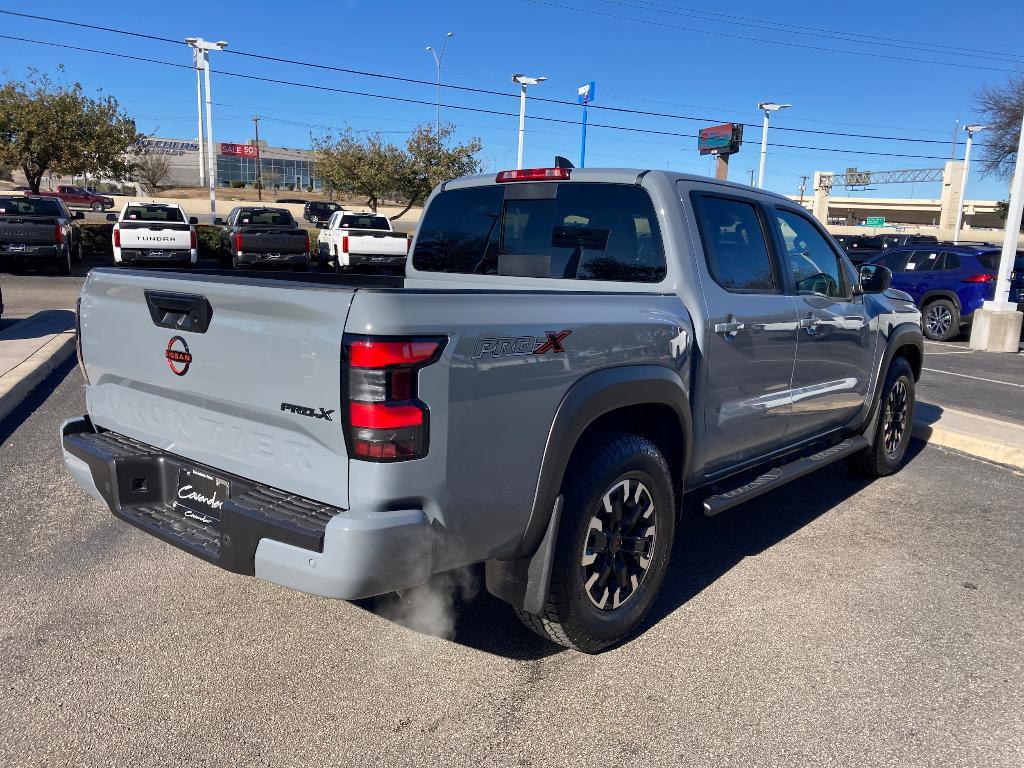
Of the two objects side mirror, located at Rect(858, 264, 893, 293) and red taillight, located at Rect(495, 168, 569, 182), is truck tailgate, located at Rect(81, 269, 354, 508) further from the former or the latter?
side mirror, located at Rect(858, 264, 893, 293)

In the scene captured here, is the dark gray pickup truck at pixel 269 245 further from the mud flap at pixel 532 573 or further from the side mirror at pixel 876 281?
the mud flap at pixel 532 573

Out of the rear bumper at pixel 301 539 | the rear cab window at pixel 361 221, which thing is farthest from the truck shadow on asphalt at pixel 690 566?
the rear cab window at pixel 361 221

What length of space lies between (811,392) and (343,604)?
2.77 meters

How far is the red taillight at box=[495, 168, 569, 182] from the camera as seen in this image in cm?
404

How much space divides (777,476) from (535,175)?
198cm

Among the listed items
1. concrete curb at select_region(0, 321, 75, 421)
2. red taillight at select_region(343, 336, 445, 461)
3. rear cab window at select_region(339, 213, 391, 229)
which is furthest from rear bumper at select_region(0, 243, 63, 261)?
red taillight at select_region(343, 336, 445, 461)

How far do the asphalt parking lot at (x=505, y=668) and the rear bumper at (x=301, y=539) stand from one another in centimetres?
56

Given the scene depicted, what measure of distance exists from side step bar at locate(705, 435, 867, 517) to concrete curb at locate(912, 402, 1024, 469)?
1772mm

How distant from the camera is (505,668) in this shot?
127 inches

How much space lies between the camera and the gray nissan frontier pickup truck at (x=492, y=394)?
2.50 meters

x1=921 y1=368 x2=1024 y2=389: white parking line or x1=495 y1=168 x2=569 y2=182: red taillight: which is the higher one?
x1=495 y1=168 x2=569 y2=182: red taillight

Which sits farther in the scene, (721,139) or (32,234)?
(721,139)

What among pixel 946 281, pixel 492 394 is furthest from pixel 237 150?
pixel 492 394

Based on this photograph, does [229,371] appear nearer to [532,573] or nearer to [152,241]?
[532,573]
